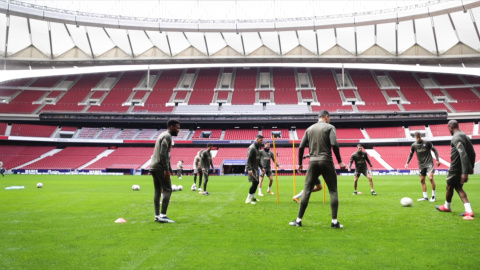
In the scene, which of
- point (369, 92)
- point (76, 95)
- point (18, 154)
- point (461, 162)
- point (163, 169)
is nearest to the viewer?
point (163, 169)

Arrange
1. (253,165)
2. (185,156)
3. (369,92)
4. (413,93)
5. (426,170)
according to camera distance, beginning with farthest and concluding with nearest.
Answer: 1. (369,92)
2. (413,93)
3. (185,156)
4. (253,165)
5. (426,170)

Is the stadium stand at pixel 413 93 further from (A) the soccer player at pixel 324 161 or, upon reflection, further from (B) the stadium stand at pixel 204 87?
(A) the soccer player at pixel 324 161

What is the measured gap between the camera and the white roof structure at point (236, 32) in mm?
43156

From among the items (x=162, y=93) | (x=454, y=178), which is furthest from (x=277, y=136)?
(x=454, y=178)

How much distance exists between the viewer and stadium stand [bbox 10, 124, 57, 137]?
5077cm

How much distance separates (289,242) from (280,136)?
4694 centimetres

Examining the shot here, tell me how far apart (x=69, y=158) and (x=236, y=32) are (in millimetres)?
30843

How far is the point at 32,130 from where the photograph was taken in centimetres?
5188

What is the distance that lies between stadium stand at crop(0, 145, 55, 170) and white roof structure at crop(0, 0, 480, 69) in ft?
43.1

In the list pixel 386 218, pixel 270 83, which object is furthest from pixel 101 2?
pixel 386 218

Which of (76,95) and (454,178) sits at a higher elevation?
(76,95)

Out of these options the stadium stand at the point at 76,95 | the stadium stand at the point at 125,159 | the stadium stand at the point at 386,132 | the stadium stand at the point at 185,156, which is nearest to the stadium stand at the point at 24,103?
the stadium stand at the point at 76,95

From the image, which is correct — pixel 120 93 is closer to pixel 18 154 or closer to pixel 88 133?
pixel 88 133

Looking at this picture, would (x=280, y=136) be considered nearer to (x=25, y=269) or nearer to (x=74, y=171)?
(x=74, y=171)
